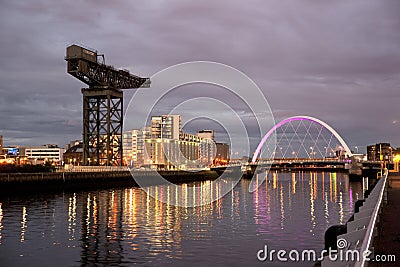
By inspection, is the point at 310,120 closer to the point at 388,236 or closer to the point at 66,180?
the point at 66,180

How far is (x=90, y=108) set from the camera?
359ft

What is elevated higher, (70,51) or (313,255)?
(70,51)

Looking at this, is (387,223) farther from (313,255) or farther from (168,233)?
(168,233)

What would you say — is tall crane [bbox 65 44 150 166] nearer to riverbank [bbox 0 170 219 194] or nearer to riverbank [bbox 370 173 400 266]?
riverbank [bbox 0 170 219 194]

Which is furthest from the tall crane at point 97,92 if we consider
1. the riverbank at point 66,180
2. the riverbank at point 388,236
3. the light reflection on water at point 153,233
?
the riverbank at point 388,236

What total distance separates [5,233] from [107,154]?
7993cm

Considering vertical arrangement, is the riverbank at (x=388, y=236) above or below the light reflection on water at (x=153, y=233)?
above

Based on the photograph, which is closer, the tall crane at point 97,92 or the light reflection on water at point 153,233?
the light reflection on water at point 153,233

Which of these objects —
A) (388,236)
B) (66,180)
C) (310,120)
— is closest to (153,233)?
(388,236)

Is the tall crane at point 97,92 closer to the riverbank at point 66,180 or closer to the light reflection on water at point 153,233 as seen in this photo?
the riverbank at point 66,180

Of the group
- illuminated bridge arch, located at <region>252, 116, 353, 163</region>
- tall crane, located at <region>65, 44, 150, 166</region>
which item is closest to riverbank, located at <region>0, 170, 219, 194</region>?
tall crane, located at <region>65, 44, 150, 166</region>

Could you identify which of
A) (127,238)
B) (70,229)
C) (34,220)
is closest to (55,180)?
(34,220)

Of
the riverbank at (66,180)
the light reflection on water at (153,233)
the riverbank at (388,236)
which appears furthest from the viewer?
the riverbank at (66,180)

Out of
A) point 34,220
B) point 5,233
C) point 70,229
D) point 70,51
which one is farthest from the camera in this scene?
point 70,51
